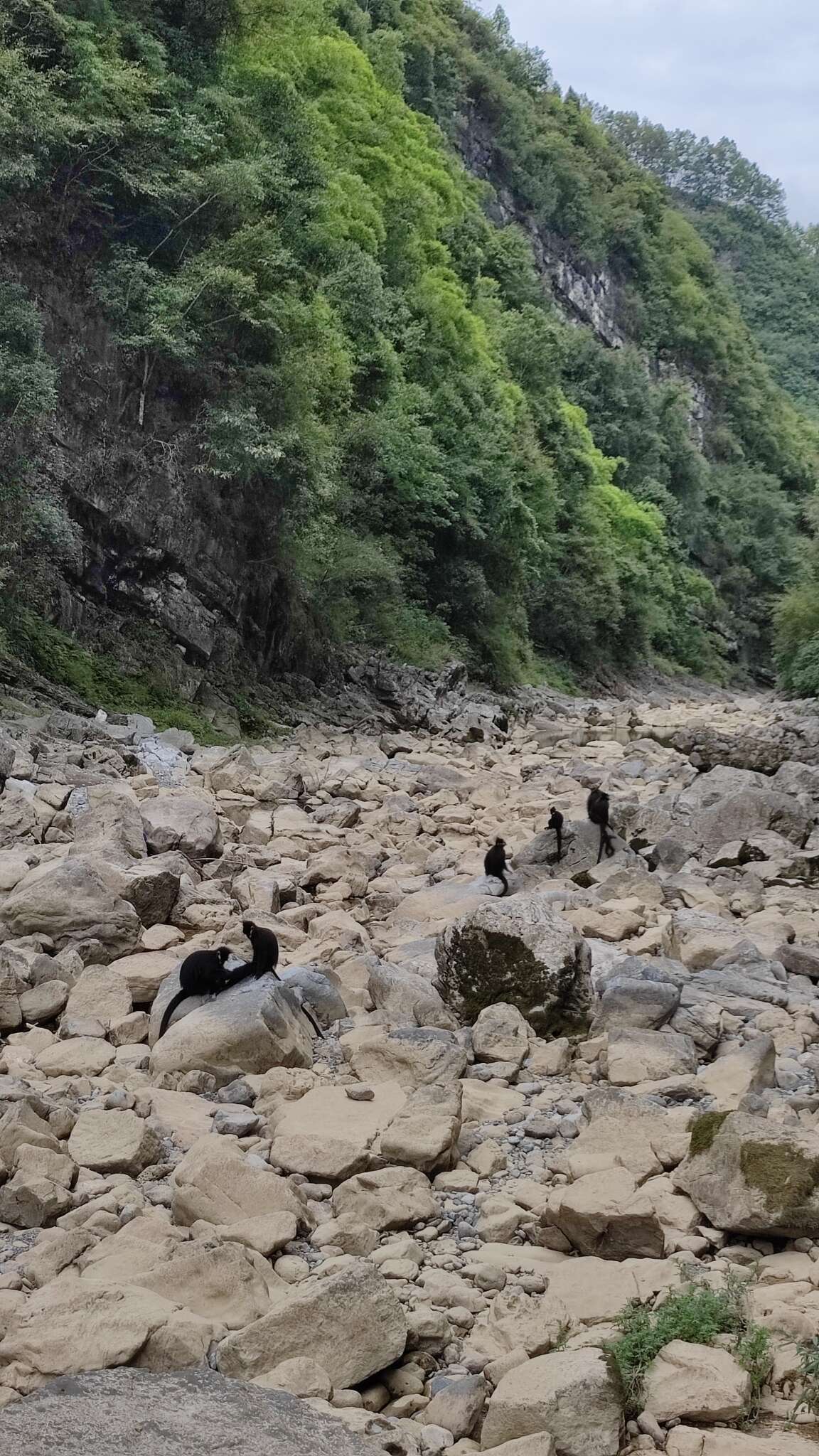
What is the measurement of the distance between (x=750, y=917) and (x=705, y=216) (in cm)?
9616

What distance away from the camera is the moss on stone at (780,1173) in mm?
4148

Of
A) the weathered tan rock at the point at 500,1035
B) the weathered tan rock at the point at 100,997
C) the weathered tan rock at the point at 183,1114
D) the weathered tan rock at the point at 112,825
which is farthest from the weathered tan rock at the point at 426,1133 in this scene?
the weathered tan rock at the point at 112,825

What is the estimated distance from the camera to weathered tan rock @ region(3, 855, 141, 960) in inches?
301

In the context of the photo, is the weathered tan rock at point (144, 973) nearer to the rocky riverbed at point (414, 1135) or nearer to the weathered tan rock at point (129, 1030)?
the rocky riverbed at point (414, 1135)

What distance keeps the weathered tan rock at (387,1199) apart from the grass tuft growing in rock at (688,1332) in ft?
3.66

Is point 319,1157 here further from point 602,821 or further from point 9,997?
point 602,821

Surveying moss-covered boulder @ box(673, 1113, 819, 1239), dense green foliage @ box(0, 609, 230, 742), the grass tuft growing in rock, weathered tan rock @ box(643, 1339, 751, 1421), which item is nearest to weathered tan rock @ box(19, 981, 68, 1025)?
moss-covered boulder @ box(673, 1113, 819, 1239)

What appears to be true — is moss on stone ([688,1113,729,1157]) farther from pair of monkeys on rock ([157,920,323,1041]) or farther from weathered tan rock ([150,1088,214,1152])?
pair of monkeys on rock ([157,920,323,1041])

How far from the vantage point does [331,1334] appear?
3.54 metres

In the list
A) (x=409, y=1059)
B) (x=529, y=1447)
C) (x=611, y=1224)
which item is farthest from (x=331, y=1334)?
(x=409, y=1059)

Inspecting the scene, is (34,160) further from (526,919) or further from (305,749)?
(526,919)

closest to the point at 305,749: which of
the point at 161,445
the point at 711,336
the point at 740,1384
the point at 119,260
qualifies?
the point at 161,445

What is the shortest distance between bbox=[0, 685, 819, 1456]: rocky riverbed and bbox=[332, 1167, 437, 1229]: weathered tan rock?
13 mm

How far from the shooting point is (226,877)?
10.3 meters
